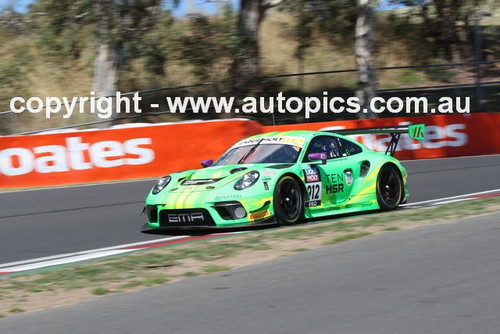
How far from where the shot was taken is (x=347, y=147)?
35.9 ft

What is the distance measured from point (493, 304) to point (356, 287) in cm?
102

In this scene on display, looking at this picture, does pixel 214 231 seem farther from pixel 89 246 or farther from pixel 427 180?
pixel 427 180

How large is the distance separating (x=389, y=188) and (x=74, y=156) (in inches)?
326

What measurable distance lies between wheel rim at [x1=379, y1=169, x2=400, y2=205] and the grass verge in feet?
3.00

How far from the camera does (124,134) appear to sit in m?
17.6

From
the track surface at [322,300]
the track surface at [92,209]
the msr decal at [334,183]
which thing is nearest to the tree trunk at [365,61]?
the track surface at [92,209]

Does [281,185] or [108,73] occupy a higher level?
[108,73]

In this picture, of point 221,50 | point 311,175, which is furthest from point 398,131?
point 221,50

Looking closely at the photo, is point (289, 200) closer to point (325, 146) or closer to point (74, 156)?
point (325, 146)

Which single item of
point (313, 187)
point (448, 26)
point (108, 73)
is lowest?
point (313, 187)

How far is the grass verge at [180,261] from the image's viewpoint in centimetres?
607

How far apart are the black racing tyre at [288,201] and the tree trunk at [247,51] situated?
732 inches

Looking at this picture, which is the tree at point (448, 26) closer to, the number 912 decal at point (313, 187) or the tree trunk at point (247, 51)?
the tree trunk at point (247, 51)

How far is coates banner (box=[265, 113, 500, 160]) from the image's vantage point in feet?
69.7
